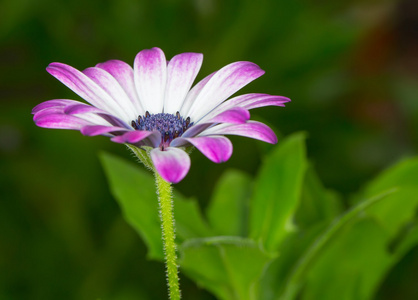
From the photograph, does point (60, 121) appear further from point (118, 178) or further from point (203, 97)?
point (118, 178)

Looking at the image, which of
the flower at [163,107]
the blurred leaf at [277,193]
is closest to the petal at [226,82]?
the flower at [163,107]

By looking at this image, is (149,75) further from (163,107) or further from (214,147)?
(214,147)

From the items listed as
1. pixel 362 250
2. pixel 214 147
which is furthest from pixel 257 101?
pixel 362 250

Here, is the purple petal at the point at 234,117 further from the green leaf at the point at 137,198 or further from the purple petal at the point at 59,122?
the green leaf at the point at 137,198

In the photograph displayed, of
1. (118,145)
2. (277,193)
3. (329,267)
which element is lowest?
(329,267)

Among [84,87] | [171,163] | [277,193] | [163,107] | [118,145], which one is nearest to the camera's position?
[171,163]

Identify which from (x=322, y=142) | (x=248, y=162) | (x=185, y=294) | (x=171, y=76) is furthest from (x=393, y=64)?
(x=171, y=76)
